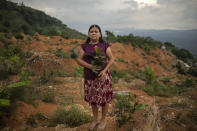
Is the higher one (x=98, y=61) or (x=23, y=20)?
(x=23, y=20)

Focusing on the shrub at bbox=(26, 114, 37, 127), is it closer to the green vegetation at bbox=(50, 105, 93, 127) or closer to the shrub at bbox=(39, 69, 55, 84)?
the green vegetation at bbox=(50, 105, 93, 127)

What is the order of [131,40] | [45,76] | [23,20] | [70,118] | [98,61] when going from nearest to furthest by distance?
[98,61] < [70,118] < [45,76] < [131,40] < [23,20]

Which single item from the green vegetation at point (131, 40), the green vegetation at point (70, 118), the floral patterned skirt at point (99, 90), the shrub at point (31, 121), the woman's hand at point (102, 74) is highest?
the green vegetation at point (131, 40)

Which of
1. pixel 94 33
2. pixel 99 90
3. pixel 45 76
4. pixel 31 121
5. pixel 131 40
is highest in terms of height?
pixel 131 40

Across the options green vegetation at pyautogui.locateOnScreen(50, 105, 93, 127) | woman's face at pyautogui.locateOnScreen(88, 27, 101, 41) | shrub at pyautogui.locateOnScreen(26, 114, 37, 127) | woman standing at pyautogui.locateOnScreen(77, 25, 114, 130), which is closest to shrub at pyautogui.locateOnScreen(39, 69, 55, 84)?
shrub at pyautogui.locateOnScreen(26, 114, 37, 127)

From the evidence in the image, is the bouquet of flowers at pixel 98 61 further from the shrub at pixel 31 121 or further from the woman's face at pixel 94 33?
the shrub at pixel 31 121

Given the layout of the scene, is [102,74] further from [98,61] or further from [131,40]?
[131,40]

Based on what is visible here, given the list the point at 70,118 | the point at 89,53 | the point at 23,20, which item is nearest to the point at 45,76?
the point at 70,118

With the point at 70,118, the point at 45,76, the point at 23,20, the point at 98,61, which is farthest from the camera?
the point at 23,20

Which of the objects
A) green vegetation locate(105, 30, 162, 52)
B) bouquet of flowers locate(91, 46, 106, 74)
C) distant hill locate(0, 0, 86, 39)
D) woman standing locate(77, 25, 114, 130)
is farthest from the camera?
distant hill locate(0, 0, 86, 39)

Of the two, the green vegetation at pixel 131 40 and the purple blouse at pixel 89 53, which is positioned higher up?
the green vegetation at pixel 131 40

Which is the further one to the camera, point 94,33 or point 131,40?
point 131,40

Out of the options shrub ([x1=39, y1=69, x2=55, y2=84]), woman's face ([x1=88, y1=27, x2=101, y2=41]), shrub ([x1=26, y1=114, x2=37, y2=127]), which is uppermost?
woman's face ([x1=88, y1=27, x2=101, y2=41])

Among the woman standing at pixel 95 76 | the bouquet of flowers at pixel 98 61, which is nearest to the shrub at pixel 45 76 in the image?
the woman standing at pixel 95 76
